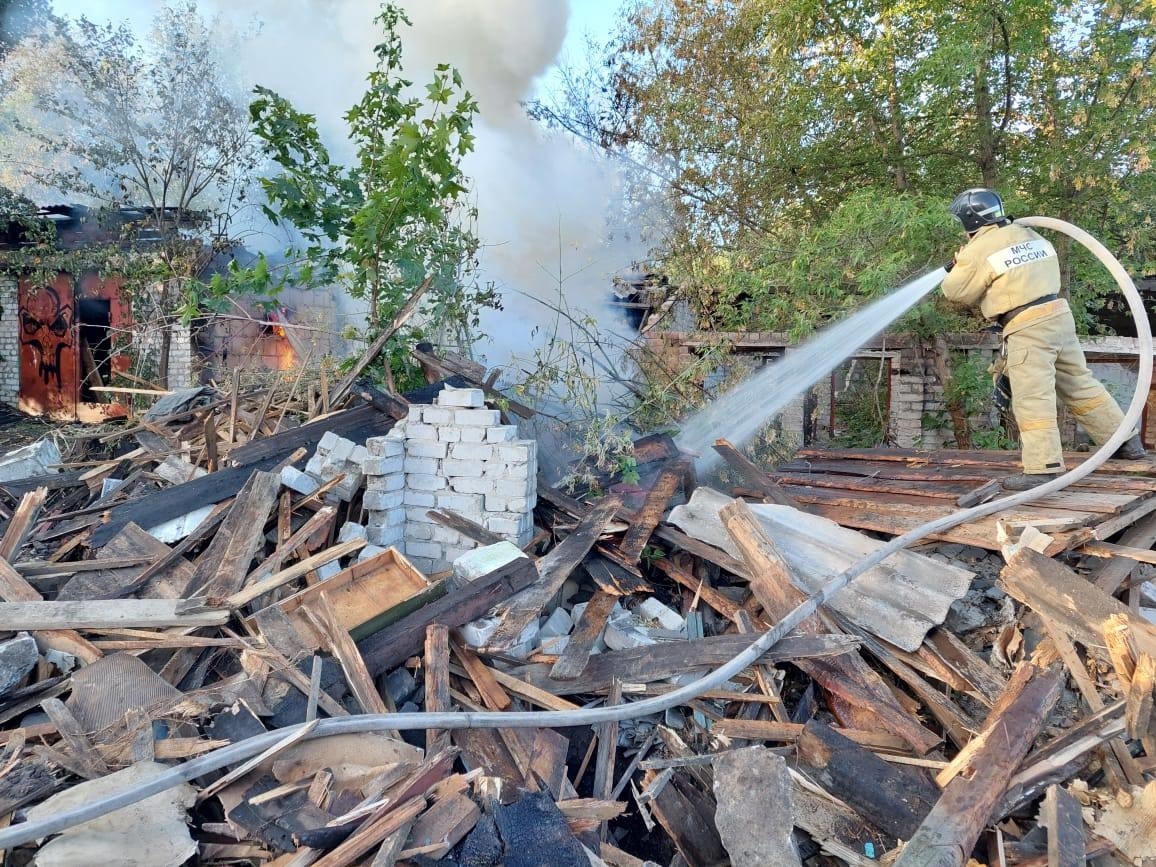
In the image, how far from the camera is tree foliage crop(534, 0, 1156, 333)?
628cm

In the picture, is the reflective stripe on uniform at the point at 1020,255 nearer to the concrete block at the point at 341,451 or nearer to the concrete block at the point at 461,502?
the concrete block at the point at 461,502

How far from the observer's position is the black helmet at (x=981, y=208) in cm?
471

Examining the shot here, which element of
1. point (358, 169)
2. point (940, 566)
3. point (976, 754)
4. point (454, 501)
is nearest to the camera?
point (976, 754)

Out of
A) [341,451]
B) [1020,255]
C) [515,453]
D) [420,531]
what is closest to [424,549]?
[420,531]

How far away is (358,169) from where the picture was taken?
6434mm

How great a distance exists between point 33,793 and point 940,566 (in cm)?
442

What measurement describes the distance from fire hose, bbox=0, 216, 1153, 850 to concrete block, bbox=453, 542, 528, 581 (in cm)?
96

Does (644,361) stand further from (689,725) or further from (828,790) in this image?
(828,790)

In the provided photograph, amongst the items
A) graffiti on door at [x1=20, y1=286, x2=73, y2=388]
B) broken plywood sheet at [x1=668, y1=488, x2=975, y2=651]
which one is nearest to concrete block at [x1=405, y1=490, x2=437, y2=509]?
broken plywood sheet at [x1=668, y1=488, x2=975, y2=651]

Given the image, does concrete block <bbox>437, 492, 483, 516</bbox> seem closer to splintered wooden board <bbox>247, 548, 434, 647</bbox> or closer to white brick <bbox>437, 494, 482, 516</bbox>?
white brick <bbox>437, 494, 482, 516</bbox>

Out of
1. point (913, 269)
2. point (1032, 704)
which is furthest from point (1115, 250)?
point (1032, 704)

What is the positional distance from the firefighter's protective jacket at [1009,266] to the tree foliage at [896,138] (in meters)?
1.38

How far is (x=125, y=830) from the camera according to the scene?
7.54ft

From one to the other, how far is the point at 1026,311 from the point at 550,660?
3.97 meters
